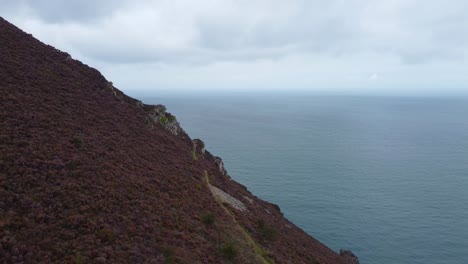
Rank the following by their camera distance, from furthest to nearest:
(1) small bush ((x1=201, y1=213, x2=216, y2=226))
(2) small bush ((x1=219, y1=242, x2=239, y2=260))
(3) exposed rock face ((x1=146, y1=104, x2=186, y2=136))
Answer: (3) exposed rock face ((x1=146, y1=104, x2=186, y2=136)) < (1) small bush ((x1=201, y1=213, x2=216, y2=226)) < (2) small bush ((x1=219, y1=242, x2=239, y2=260))

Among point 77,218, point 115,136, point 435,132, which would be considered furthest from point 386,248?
point 435,132

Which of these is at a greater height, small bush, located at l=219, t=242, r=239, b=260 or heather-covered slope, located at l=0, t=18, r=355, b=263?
heather-covered slope, located at l=0, t=18, r=355, b=263

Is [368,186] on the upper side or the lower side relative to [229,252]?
lower

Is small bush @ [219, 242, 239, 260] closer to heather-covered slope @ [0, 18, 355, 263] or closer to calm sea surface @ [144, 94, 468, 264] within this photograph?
heather-covered slope @ [0, 18, 355, 263]

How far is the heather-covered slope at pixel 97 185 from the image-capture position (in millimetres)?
18250

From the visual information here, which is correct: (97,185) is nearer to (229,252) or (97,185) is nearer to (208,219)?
(208,219)

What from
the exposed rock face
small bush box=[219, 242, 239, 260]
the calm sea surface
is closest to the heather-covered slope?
small bush box=[219, 242, 239, 260]

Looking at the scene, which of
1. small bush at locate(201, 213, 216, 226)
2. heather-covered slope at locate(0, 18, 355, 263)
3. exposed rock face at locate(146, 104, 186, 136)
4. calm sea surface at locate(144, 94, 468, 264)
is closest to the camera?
heather-covered slope at locate(0, 18, 355, 263)

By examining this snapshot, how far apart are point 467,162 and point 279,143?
7016 cm

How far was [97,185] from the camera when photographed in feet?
77.5

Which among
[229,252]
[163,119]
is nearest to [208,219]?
[229,252]

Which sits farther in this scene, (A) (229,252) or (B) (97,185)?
(A) (229,252)

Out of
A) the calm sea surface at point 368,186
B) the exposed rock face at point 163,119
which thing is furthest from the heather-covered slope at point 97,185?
the calm sea surface at point 368,186

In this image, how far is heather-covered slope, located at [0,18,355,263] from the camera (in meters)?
18.2
